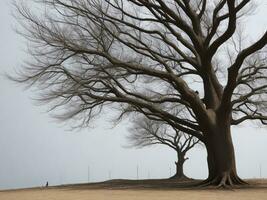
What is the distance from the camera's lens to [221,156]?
2027 centimetres

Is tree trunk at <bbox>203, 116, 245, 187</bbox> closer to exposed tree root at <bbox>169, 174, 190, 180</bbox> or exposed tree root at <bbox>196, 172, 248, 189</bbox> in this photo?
exposed tree root at <bbox>196, 172, 248, 189</bbox>

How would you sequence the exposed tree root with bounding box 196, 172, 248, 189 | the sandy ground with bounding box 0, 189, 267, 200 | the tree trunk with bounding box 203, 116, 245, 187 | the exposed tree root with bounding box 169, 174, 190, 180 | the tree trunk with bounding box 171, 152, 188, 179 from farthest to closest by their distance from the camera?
the tree trunk with bounding box 171, 152, 188, 179, the exposed tree root with bounding box 169, 174, 190, 180, the tree trunk with bounding box 203, 116, 245, 187, the exposed tree root with bounding box 196, 172, 248, 189, the sandy ground with bounding box 0, 189, 267, 200

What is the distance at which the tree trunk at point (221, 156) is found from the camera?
19922mm

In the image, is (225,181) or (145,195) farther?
(225,181)

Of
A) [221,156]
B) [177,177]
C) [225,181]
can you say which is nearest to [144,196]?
[225,181]

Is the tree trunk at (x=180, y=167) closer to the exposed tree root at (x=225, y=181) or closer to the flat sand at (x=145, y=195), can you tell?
the exposed tree root at (x=225, y=181)

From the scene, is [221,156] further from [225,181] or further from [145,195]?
[145,195]

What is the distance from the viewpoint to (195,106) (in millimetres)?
20594

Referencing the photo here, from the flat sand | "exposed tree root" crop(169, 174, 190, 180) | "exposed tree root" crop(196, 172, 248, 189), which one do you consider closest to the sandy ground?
the flat sand

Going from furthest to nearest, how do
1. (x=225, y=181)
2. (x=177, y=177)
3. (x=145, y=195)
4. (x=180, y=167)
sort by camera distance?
(x=180, y=167), (x=177, y=177), (x=225, y=181), (x=145, y=195)

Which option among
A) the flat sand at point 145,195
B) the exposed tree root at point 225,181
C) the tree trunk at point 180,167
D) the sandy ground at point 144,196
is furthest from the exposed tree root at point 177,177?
the sandy ground at point 144,196

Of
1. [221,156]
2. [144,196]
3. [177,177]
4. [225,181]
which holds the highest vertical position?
[221,156]

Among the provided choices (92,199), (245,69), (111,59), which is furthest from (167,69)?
(92,199)

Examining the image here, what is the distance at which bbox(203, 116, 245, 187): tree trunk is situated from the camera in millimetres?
19922
